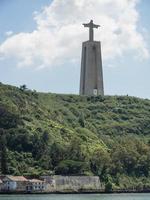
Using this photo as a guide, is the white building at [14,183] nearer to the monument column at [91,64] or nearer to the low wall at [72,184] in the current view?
the low wall at [72,184]

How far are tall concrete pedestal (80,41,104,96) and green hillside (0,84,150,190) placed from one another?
21.4 feet

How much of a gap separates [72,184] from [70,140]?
75.8 ft

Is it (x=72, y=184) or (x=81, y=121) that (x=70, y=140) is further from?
(x=72, y=184)

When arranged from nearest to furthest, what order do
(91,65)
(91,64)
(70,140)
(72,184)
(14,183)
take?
(14,183)
(72,184)
(70,140)
(91,65)
(91,64)

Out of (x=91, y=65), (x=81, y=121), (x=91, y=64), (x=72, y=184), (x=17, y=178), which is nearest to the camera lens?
(x=17, y=178)

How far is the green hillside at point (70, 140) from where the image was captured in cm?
14350

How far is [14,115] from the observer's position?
160250mm

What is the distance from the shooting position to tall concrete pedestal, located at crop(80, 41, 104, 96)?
190050mm

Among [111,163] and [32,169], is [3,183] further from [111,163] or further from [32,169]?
[111,163]

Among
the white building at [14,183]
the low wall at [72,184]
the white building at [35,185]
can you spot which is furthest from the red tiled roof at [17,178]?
the low wall at [72,184]

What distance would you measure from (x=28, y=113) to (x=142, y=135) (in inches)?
1197

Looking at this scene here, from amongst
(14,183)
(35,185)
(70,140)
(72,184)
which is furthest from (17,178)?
(70,140)

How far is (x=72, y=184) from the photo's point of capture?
445 feet

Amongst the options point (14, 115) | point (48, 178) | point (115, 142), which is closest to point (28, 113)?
point (14, 115)
